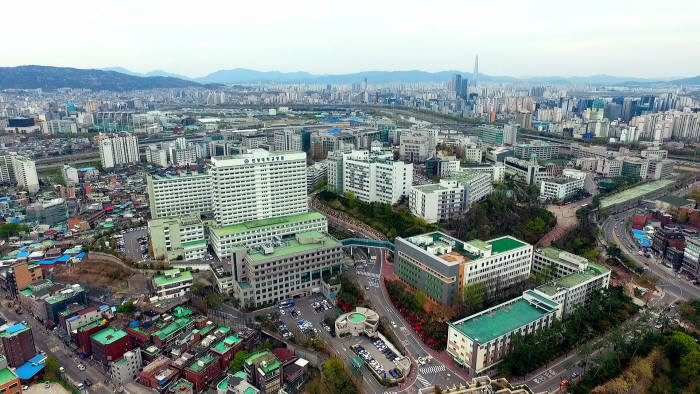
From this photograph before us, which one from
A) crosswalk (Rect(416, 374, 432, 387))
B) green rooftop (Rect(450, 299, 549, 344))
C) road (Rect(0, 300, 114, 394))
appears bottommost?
road (Rect(0, 300, 114, 394))

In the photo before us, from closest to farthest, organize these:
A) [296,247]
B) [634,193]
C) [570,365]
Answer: [570,365]
[296,247]
[634,193]

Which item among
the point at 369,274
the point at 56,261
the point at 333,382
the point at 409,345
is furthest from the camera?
the point at 56,261

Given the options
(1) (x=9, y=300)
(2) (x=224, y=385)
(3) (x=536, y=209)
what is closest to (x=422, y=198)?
(3) (x=536, y=209)

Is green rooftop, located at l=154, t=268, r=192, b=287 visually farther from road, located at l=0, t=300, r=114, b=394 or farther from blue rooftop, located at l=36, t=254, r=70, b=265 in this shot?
blue rooftop, located at l=36, t=254, r=70, b=265

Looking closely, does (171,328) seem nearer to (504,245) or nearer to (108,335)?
(108,335)

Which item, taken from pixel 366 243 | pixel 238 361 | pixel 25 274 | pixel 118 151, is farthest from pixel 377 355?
pixel 118 151

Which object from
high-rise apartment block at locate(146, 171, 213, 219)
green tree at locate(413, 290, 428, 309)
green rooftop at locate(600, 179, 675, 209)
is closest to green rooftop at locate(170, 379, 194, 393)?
green tree at locate(413, 290, 428, 309)

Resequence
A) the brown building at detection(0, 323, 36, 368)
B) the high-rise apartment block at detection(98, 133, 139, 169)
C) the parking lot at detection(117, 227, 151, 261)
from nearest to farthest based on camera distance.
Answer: the brown building at detection(0, 323, 36, 368)
the parking lot at detection(117, 227, 151, 261)
the high-rise apartment block at detection(98, 133, 139, 169)
